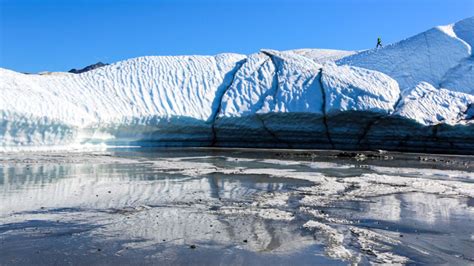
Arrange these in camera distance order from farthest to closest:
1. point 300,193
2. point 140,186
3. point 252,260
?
point 140,186, point 300,193, point 252,260

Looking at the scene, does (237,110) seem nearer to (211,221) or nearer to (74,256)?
(211,221)

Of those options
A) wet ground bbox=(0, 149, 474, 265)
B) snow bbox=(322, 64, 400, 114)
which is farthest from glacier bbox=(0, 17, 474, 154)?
wet ground bbox=(0, 149, 474, 265)

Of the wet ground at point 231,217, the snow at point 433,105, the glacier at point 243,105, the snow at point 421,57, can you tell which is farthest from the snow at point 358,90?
the wet ground at point 231,217

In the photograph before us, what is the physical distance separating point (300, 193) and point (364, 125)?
32.6 feet

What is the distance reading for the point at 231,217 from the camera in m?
4.88

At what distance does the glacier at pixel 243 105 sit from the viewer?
14547 millimetres

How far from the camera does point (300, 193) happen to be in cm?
650

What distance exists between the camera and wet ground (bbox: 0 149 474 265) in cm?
358

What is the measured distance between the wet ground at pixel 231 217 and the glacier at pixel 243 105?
562 centimetres

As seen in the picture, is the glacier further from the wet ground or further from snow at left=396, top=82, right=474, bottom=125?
the wet ground

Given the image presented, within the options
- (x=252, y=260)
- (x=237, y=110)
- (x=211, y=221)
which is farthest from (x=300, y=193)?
(x=237, y=110)

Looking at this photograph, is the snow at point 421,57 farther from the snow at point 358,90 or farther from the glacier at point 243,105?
the snow at point 358,90

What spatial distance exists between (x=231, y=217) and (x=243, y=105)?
11643mm

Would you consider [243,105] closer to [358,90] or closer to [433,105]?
[358,90]
